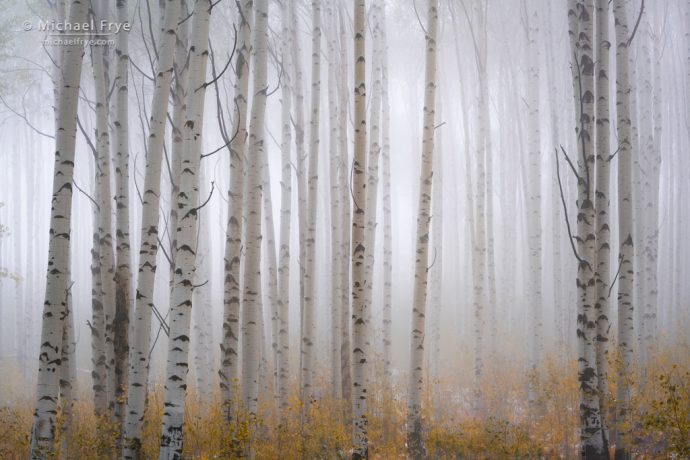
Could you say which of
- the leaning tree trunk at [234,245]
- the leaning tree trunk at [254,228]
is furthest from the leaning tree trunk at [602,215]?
the leaning tree trunk at [234,245]

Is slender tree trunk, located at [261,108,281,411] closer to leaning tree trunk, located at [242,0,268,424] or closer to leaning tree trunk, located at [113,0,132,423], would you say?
leaning tree trunk, located at [242,0,268,424]

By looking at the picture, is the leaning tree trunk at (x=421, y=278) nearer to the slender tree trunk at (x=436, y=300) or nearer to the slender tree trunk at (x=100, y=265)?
the slender tree trunk at (x=436, y=300)

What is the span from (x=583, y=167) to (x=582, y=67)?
1.38 meters

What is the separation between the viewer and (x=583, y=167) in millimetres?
5250

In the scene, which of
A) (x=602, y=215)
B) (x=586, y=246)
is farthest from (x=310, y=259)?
(x=602, y=215)

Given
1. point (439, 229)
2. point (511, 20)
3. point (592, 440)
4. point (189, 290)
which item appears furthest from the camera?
point (511, 20)

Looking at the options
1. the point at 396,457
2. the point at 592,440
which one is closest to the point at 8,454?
the point at 396,457

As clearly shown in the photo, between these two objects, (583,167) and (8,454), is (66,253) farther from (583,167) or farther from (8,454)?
(583,167)

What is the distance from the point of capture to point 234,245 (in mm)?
5164

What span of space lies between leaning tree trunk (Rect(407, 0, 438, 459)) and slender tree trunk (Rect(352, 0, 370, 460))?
3.45 ft

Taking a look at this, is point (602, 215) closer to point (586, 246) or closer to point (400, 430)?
point (586, 246)

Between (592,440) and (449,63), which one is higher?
(449,63)

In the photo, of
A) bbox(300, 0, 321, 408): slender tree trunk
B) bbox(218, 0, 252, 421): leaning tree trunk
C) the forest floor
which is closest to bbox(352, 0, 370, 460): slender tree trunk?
the forest floor

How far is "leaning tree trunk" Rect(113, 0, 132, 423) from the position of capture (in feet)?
18.3
